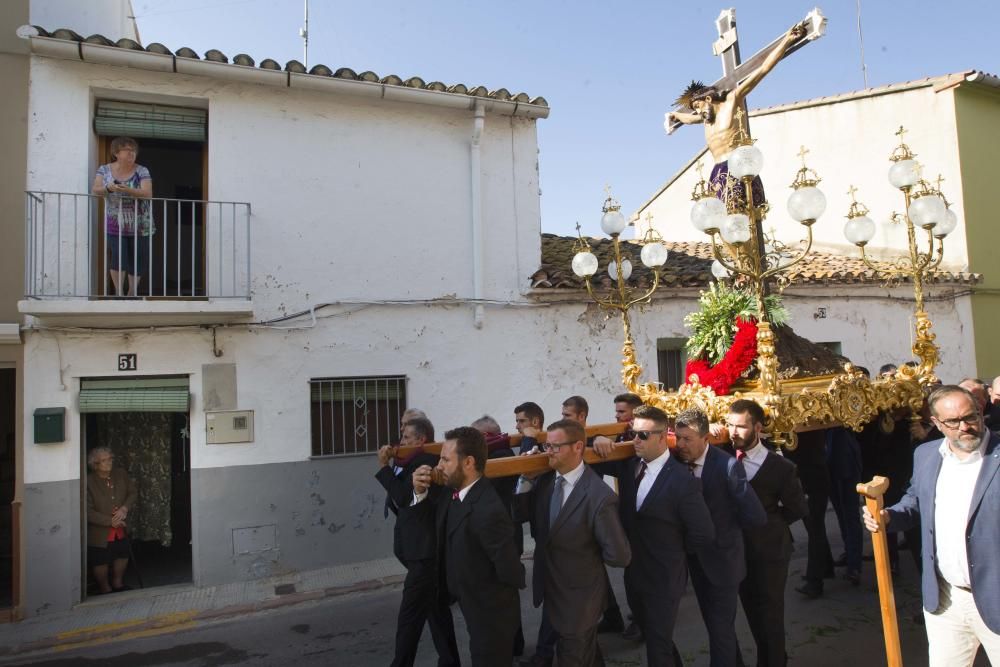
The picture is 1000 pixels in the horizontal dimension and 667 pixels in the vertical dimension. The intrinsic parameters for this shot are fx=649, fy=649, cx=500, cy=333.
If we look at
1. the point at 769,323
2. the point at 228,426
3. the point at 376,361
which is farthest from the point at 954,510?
the point at 228,426

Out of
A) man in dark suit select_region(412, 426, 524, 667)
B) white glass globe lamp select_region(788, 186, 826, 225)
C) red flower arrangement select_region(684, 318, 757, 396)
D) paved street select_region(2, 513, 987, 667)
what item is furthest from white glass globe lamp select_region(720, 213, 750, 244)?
paved street select_region(2, 513, 987, 667)

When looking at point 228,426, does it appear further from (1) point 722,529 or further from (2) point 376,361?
(1) point 722,529

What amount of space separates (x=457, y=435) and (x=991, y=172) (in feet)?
39.1

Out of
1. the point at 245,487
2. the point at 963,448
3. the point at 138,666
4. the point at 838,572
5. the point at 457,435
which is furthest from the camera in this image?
the point at 245,487

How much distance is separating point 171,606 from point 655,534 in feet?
15.4

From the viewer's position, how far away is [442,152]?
7.64 metres

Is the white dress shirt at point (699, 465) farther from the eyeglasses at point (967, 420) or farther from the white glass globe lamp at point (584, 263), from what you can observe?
the white glass globe lamp at point (584, 263)

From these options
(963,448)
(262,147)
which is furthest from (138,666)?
(963,448)

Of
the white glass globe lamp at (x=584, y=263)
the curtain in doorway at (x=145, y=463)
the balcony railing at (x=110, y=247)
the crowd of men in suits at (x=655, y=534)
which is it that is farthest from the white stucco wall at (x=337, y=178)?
the crowd of men in suits at (x=655, y=534)

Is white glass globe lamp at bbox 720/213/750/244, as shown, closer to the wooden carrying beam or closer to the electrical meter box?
the wooden carrying beam

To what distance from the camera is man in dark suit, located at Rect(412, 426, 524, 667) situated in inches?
130

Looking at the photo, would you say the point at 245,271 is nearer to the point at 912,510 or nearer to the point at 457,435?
the point at 457,435

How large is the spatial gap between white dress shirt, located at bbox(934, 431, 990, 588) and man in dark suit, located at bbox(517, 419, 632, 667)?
139 cm

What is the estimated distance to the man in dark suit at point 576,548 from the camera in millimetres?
3309
